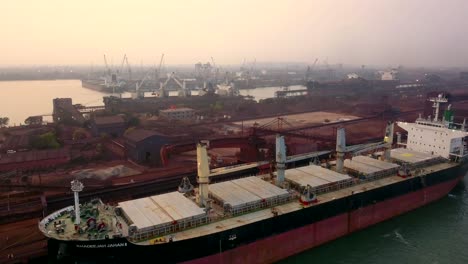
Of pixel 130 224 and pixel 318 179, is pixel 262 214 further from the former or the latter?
pixel 130 224

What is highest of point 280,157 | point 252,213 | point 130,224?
point 280,157

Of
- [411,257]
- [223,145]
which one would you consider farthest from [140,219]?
[411,257]

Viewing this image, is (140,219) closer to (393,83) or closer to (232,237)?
(232,237)

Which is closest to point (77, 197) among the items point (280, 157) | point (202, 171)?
point (202, 171)

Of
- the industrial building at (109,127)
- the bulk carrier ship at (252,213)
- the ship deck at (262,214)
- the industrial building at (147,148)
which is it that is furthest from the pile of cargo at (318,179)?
the industrial building at (109,127)

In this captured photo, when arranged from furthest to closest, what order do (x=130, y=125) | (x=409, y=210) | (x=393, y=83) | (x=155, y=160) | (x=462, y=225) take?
(x=393, y=83)
(x=130, y=125)
(x=155, y=160)
(x=409, y=210)
(x=462, y=225)

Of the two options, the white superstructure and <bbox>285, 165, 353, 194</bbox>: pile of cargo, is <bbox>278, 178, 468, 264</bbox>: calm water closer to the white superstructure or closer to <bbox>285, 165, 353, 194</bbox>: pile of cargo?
<bbox>285, 165, 353, 194</bbox>: pile of cargo

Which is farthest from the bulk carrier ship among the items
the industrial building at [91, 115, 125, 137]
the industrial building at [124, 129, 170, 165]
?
the industrial building at [91, 115, 125, 137]
